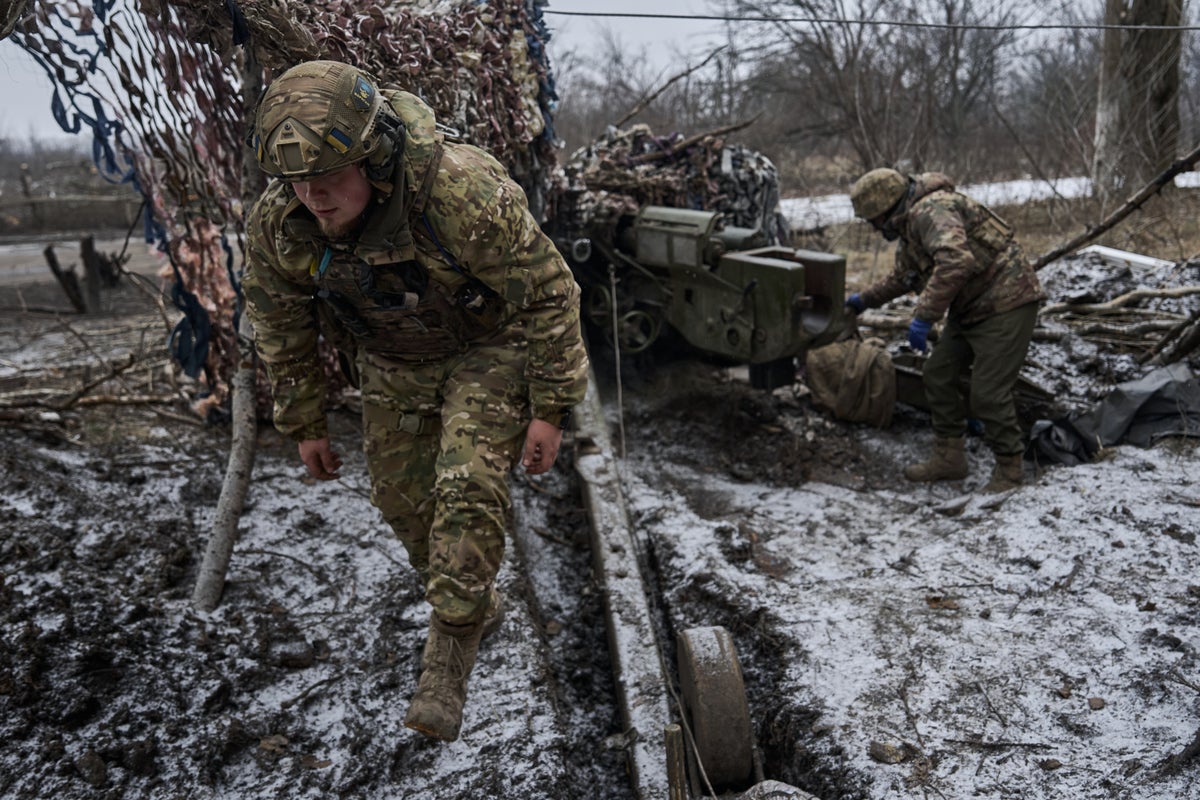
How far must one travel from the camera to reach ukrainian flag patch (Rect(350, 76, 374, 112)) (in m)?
2.42

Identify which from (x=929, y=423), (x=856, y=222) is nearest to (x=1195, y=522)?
(x=929, y=423)

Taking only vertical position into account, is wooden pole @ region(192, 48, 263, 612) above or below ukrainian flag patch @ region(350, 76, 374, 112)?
below

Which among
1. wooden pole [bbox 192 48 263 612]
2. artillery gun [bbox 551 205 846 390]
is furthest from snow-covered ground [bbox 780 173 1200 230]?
wooden pole [bbox 192 48 263 612]

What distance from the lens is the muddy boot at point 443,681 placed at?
2537 mm

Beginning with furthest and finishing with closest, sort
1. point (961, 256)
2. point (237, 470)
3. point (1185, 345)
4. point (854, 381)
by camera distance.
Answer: point (854, 381)
point (1185, 345)
point (961, 256)
point (237, 470)

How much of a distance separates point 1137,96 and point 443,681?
10931mm

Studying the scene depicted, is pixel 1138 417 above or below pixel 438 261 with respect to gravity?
below

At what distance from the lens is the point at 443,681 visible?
2645 mm

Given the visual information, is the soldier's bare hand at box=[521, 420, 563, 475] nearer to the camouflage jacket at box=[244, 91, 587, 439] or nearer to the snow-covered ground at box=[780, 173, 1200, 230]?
the camouflage jacket at box=[244, 91, 587, 439]

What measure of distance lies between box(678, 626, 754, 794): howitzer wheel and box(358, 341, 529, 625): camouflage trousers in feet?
2.29

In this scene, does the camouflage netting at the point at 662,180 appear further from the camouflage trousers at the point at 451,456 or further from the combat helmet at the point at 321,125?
the combat helmet at the point at 321,125

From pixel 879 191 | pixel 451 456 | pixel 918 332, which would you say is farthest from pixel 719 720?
pixel 879 191

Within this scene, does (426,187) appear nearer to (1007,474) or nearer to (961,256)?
(961,256)

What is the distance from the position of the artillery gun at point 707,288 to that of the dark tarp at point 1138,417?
4.52 feet
